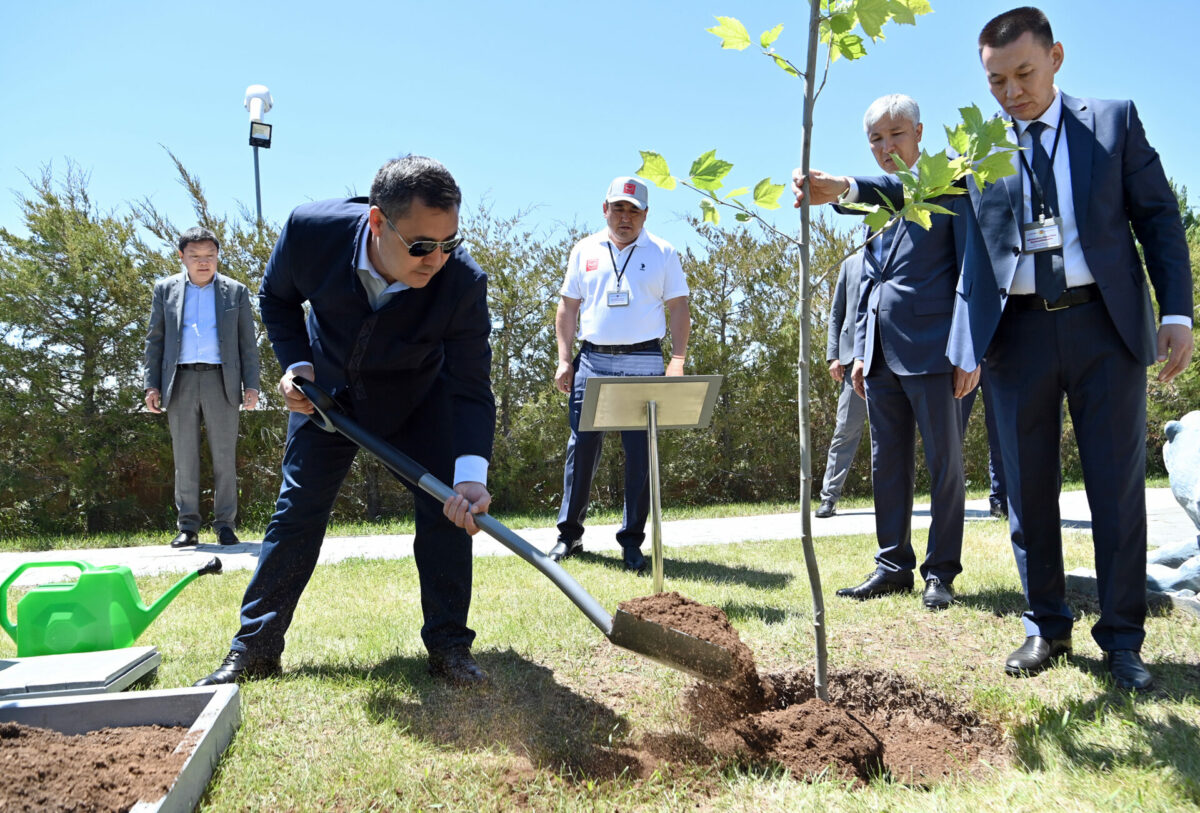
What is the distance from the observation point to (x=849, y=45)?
91.3 inches

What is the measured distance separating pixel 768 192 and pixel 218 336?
551 centimetres

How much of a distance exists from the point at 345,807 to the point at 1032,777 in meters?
1.78

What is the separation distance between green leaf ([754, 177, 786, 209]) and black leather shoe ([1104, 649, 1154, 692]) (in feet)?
6.62

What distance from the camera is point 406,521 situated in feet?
26.9

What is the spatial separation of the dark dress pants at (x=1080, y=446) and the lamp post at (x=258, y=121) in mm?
7509

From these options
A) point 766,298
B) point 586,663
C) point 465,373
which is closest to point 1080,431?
point 586,663

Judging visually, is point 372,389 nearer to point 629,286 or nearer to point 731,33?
point 731,33

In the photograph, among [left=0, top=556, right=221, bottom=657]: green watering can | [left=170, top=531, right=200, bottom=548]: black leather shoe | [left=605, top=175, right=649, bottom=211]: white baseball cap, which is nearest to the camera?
[left=0, top=556, right=221, bottom=657]: green watering can

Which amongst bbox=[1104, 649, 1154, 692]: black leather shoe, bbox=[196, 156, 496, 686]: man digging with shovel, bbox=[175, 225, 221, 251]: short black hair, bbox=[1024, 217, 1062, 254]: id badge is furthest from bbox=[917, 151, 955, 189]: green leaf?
bbox=[175, 225, 221, 251]: short black hair

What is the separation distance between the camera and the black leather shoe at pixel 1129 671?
2.88 meters

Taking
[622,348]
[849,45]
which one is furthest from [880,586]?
[849,45]

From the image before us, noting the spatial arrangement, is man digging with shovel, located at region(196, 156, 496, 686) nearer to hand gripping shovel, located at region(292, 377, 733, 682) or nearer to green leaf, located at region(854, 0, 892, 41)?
hand gripping shovel, located at region(292, 377, 733, 682)

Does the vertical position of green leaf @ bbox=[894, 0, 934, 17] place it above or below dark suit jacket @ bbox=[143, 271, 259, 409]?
above

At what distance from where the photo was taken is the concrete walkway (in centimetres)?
580
